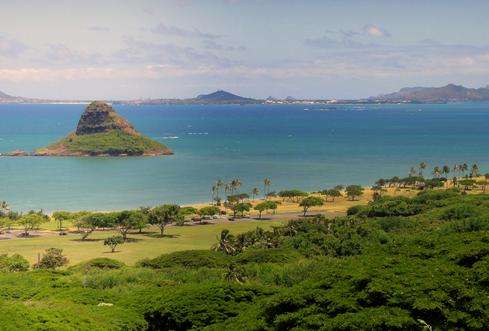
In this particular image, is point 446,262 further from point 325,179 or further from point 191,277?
point 325,179

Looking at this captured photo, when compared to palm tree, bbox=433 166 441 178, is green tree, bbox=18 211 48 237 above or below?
below

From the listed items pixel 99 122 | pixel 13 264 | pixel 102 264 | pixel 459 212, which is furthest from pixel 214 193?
pixel 99 122

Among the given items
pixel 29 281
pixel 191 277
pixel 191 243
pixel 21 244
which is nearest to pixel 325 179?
pixel 191 243

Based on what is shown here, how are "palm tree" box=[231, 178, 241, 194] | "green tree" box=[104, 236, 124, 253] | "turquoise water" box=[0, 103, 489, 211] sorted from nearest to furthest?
"green tree" box=[104, 236, 124, 253] → "palm tree" box=[231, 178, 241, 194] → "turquoise water" box=[0, 103, 489, 211]

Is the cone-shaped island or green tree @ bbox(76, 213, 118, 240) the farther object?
the cone-shaped island

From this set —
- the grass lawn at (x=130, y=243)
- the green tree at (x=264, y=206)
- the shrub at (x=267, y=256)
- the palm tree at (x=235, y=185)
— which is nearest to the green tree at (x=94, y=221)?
the grass lawn at (x=130, y=243)

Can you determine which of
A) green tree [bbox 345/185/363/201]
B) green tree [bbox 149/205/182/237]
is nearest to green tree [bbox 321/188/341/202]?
green tree [bbox 345/185/363/201]

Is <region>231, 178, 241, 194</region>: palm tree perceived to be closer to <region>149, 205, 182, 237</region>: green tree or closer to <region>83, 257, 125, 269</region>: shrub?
<region>149, 205, 182, 237</region>: green tree
